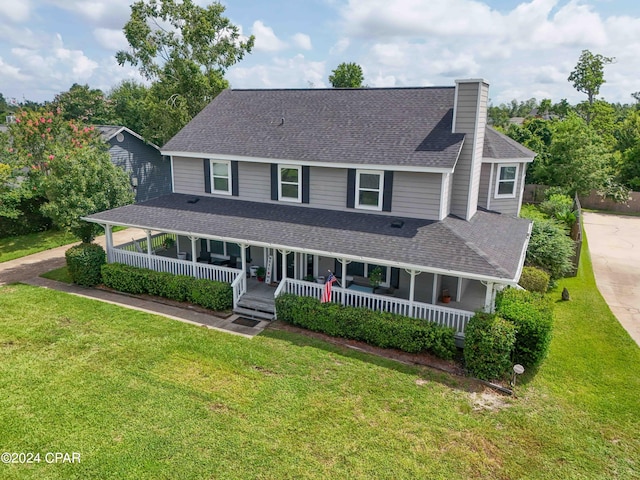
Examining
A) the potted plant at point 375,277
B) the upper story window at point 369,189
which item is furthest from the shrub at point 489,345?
the upper story window at point 369,189

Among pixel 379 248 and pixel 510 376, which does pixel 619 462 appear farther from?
pixel 379 248

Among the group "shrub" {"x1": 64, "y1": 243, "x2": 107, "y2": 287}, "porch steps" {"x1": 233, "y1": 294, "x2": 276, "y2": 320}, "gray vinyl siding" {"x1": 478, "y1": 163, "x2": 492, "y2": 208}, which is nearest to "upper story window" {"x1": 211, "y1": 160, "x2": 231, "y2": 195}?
"porch steps" {"x1": 233, "y1": 294, "x2": 276, "y2": 320}

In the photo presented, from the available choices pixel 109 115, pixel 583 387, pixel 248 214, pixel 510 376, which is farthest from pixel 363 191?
pixel 109 115

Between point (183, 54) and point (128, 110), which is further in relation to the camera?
point (128, 110)

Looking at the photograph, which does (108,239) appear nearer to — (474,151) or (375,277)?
(375,277)

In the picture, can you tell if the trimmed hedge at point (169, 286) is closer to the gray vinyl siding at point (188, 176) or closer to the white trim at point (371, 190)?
the gray vinyl siding at point (188, 176)

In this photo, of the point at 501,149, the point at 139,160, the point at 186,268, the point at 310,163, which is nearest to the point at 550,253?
the point at 501,149

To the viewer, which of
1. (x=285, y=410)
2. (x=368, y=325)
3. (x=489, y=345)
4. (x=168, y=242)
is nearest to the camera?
(x=285, y=410)
